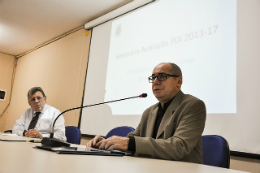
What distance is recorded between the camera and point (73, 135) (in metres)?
2.75

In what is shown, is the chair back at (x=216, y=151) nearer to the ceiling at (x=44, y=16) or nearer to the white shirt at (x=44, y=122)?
the white shirt at (x=44, y=122)

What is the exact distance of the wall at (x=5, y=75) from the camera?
6566 millimetres

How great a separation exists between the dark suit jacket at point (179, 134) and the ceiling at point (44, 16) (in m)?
2.63

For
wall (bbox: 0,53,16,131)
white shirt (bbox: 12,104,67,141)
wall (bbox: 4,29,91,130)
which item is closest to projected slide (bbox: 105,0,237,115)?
white shirt (bbox: 12,104,67,141)

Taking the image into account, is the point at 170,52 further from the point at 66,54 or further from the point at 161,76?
the point at 66,54

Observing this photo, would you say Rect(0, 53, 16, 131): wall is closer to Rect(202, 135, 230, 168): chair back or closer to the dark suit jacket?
the dark suit jacket

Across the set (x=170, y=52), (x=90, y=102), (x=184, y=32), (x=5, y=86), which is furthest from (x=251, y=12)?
(x=5, y=86)

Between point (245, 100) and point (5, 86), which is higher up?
point (5, 86)

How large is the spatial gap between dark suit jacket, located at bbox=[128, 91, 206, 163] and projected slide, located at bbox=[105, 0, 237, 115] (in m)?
0.79

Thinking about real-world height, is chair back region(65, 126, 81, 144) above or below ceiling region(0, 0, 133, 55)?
below

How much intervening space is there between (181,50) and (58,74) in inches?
122

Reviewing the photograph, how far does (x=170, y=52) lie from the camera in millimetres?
2662

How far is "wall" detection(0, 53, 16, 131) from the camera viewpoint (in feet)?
21.5

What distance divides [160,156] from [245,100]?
1184 mm
